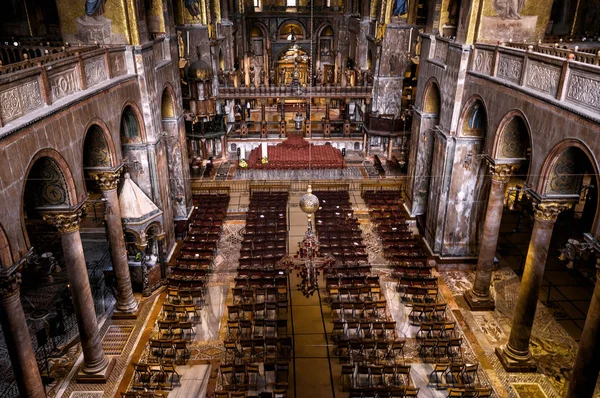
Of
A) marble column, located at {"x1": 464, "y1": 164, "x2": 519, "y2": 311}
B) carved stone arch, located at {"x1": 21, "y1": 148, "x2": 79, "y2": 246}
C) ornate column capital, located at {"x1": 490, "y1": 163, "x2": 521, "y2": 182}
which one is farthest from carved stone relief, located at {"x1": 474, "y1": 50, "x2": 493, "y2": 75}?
carved stone arch, located at {"x1": 21, "y1": 148, "x2": 79, "y2": 246}

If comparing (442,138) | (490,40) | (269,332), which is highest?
(490,40)

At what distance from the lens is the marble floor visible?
1312 centimetres

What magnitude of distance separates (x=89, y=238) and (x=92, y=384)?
9.29m

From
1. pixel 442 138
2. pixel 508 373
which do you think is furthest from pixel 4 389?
pixel 442 138

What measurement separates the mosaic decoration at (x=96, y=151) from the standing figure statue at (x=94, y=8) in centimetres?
403

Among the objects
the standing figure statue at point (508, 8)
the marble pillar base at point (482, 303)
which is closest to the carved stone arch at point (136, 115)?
the standing figure statue at point (508, 8)

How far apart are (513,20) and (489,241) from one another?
7306 millimetres

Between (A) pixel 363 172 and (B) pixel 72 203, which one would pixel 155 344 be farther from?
(A) pixel 363 172

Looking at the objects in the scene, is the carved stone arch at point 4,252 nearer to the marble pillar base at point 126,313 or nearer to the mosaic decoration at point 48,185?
the mosaic decoration at point 48,185

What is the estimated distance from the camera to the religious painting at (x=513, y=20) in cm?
1497

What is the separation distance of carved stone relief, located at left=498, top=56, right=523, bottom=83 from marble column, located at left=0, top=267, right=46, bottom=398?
44.0 feet

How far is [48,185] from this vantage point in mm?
11398

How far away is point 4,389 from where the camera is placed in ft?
42.3

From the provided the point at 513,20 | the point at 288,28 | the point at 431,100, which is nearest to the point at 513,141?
the point at 513,20
